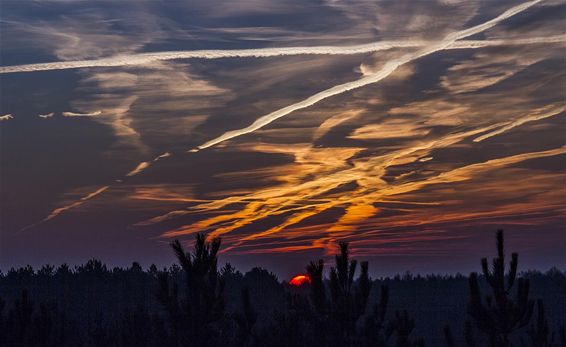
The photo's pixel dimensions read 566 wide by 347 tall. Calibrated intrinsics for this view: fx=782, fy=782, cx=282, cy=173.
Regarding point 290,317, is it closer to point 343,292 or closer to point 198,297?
point 343,292

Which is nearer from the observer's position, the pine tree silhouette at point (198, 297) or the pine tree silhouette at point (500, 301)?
the pine tree silhouette at point (500, 301)

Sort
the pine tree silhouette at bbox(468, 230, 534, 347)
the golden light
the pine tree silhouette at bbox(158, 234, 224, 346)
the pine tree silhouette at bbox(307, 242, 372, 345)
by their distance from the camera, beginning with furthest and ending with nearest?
the golden light
the pine tree silhouette at bbox(307, 242, 372, 345)
the pine tree silhouette at bbox(158, 234, 224, 346)
the pine tree silhouette at bbox(468, 230, 534, 347)

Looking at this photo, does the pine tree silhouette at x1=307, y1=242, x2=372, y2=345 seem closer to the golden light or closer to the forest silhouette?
the forest silhouette

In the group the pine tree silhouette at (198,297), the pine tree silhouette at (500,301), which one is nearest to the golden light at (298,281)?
the pine tree silhouette at (198,297)

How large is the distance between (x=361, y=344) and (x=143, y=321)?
12947 millimetres

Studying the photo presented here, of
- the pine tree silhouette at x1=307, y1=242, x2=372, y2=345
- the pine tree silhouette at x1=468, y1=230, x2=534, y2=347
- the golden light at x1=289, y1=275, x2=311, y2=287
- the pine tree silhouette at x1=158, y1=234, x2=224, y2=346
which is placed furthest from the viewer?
the golden light at x1=289, y1=275, x2=311, y2=287

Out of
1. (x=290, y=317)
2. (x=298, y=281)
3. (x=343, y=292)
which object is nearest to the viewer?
(x=343, y=292)

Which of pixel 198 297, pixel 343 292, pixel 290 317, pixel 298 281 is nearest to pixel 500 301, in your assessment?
pixel 343 292

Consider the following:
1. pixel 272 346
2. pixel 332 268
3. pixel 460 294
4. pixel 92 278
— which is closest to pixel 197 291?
pixel 332 268

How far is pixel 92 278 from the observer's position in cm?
8581

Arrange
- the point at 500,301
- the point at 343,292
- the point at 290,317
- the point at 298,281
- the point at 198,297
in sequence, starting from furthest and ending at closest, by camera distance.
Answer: the point at 298,281 → the point at 290,317 → the point at 343,292 → the point at 198,297 → the point at 500,301

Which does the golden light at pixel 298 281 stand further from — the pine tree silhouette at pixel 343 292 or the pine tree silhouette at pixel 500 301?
the pine tree silhouette at pixel 500 301

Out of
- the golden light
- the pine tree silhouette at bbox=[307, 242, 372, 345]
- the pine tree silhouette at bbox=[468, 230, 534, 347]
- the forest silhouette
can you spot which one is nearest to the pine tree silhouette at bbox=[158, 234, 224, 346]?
the forest silhouette

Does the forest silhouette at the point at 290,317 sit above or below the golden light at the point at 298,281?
below
